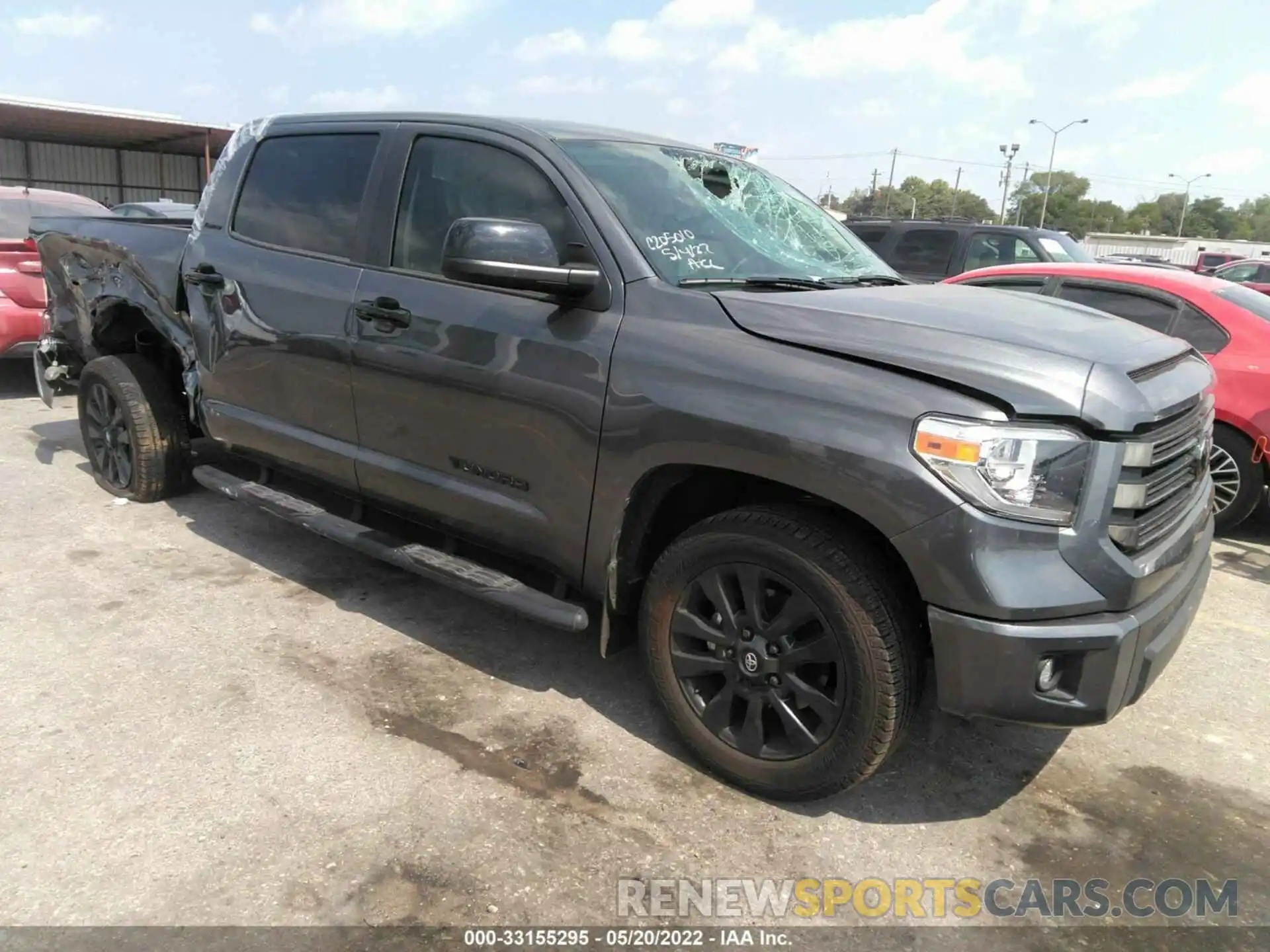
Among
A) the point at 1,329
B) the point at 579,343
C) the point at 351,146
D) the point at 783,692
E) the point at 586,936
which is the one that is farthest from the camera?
the point at 1,329

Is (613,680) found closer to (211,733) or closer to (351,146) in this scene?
(211,733)

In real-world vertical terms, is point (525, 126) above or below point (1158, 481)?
above

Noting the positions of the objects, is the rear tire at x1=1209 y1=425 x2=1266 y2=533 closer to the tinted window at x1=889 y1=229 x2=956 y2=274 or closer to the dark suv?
the dark suv

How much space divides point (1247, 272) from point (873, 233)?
41.3 feet

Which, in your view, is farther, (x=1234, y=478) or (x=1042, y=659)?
(x=1234, y=478)

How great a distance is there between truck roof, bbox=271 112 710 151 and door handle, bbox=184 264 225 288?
2.73ft

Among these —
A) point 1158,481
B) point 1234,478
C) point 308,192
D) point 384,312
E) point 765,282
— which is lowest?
point 1234,478

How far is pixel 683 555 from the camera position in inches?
111

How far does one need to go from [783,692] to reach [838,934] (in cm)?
64

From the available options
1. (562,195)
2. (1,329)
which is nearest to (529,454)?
(562,195)

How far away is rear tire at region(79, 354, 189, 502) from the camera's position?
5.01 m

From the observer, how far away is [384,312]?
348 centimetres

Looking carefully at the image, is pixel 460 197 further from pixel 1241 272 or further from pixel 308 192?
pixel 1241 272

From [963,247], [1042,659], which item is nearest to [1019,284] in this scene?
[963,247]
